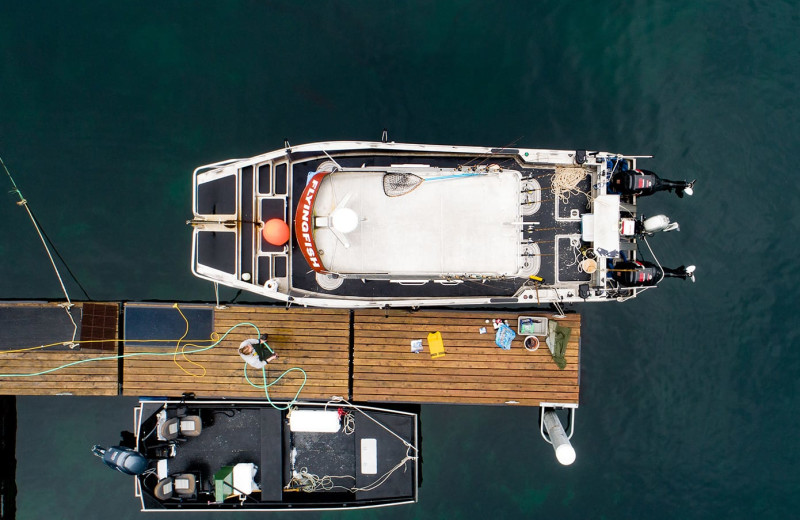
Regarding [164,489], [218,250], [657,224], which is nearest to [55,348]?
[164,489]

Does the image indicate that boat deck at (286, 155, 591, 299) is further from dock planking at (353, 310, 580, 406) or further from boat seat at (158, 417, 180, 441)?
boat seat at (158, 417, 180, 441)

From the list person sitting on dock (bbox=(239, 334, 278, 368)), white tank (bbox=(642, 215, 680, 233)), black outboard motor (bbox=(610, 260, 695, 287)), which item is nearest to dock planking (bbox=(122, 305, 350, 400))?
person sitting on dock (bbox=(239, 334, 278, 368))

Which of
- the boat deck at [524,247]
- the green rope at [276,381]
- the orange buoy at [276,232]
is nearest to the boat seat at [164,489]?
the green rope at [276,381]

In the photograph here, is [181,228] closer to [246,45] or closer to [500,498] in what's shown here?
[246,45]

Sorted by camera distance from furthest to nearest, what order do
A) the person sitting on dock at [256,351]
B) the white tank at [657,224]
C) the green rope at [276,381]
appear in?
the green rope at [276,381] < the person sitting on dock at [256,351] < the white tank at [657,224]

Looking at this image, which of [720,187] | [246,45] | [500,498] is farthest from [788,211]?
[246,45]

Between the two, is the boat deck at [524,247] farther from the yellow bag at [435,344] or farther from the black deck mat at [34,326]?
the black deck mat at [34,326]
